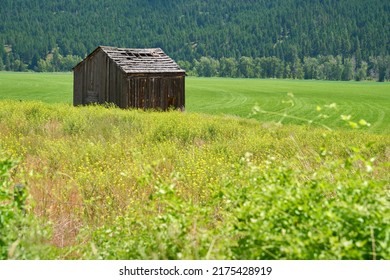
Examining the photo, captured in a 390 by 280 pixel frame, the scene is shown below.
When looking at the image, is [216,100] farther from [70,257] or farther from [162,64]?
[70,257]

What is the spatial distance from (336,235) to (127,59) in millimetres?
37286

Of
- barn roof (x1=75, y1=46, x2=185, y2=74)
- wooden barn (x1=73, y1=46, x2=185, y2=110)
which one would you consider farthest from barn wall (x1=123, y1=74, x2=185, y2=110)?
barn roof (x1=75, y1=46, x2=185, y2=74)

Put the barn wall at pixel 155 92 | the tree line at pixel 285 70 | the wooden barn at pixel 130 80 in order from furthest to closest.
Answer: the tree line at pixel 285 70, the wooden barn at pixel 130 80, the barn wall at pixel 155 92

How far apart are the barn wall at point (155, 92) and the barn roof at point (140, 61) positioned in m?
0.49

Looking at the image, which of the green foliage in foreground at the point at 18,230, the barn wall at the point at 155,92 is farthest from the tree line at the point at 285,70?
the green foliage in foreground at the point at 18,230

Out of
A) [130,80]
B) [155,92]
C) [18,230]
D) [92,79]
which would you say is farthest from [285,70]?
[18,230]

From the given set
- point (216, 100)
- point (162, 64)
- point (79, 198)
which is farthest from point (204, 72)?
point (79, 198)

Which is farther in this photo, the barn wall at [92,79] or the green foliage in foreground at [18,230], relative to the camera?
→ the barn wall at [92,79]

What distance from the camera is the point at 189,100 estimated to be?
70688mm

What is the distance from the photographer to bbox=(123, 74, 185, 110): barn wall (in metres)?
39.9

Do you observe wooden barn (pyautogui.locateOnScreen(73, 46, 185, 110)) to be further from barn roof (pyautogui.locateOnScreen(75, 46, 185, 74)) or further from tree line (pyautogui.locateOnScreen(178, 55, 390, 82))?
tree line (pyautogui.locateOnScreen(178, 55, 390, 82))

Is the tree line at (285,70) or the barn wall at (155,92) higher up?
the barn wall at (155,92)

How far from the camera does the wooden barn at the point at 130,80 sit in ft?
132

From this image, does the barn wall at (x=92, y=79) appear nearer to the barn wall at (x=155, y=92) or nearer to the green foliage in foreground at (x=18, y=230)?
the barn wall at (x=155, y=92)
